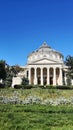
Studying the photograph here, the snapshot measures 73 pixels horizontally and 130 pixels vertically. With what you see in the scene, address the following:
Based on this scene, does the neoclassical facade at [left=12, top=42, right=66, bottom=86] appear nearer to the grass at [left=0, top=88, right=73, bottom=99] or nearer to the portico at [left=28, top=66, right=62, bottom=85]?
the portico at [left=28, top=66, right=62, bottom=85]

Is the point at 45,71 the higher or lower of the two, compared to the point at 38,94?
higher

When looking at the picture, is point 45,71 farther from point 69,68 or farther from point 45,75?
point 69,68

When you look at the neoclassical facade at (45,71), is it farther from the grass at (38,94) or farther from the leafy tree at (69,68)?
the grass at (38,94)

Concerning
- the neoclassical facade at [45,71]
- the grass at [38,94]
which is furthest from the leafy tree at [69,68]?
the grass at [38,94]

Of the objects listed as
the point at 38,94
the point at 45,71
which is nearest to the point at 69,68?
the point at 45,71

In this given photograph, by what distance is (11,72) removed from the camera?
288 ft

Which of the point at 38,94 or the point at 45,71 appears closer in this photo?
the point at 38,94

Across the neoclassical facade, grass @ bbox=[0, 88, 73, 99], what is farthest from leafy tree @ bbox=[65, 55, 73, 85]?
grass @ bbox=[0, 88, 73, 99]

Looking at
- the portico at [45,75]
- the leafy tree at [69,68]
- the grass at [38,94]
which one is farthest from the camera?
the portico at [45,75]

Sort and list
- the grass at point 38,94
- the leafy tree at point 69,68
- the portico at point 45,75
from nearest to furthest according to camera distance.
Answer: the grass at point 38,94 < the leafy tree at point 69,68 < the portico at point 45,75

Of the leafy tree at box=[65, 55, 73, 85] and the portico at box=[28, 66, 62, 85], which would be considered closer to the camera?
the leafy tree at box=[65, 55, 73, 85]

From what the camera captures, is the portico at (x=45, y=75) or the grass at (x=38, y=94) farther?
the portico at (x=45, y=75)

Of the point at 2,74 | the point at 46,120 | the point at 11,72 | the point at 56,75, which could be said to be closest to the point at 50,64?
the point at 56,75

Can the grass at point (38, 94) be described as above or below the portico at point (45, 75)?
below
